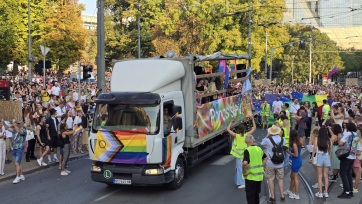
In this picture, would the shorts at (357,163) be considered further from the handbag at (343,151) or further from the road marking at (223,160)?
the road marking at (223,160)

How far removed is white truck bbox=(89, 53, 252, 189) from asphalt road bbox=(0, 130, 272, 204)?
0.38 metres

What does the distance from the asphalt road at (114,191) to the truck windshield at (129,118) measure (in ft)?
5.04

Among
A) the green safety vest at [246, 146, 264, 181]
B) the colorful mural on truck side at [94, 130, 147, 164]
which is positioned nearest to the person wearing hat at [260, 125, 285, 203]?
the green safety vest at [246, 146, 264, 181]

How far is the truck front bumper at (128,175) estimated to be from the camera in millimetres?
10414

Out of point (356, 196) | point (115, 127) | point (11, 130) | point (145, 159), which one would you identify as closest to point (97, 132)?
point (115, 127)

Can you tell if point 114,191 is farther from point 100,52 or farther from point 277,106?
point 277,106

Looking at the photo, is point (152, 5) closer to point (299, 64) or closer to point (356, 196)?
point (299, 64)

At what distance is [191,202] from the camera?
397 inches

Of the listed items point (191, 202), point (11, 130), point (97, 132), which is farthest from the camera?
point (11, 130)

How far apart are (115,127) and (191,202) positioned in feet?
7.87

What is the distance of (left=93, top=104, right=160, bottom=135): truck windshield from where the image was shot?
1058cm

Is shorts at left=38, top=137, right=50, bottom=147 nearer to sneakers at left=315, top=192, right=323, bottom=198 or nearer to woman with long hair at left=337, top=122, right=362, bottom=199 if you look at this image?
sneakers at left=315, top=192, right=323, bottom=198

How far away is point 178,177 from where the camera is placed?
11.2 metres

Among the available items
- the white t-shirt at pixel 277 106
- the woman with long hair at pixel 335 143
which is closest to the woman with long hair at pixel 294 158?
the woman with long hair at pixel 335 143
